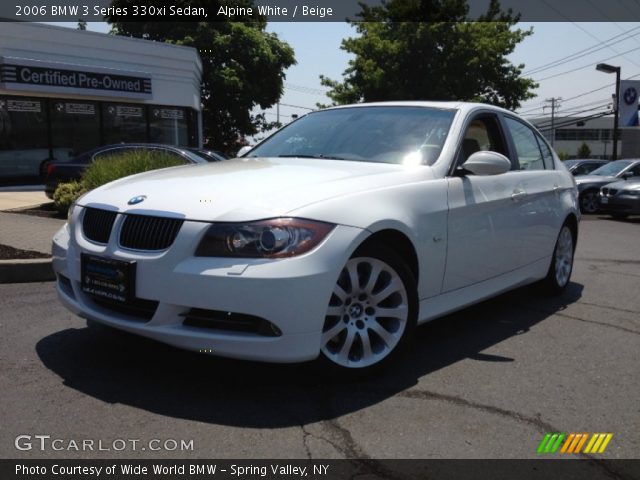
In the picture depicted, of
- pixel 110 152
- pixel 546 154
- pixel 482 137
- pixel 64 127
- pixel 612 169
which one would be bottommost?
pixel 612 169

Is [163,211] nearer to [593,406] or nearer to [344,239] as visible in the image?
[344,239]

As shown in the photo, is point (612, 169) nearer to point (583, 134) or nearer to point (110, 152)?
point (110, 152)

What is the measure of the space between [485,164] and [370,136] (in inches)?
33.6

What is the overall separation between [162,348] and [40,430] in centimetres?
119

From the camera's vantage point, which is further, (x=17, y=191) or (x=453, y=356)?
(x=17, y=191)

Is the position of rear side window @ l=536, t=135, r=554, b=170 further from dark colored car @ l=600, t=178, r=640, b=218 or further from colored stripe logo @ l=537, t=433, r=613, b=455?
dark colored car @ l=600, t=178, r=640, b=218

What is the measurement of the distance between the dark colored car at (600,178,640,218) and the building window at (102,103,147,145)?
1456 centimetres

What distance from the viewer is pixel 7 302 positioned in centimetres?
530

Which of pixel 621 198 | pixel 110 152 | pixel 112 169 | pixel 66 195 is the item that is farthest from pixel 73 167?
pixel 621 198

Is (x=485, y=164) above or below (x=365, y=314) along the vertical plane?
above

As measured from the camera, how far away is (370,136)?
459 centimetres

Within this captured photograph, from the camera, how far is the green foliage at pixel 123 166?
944 cm

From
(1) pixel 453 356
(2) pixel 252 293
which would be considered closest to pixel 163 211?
(2) pixel 252 293

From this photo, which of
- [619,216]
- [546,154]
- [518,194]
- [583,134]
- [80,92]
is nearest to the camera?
[518,194]
